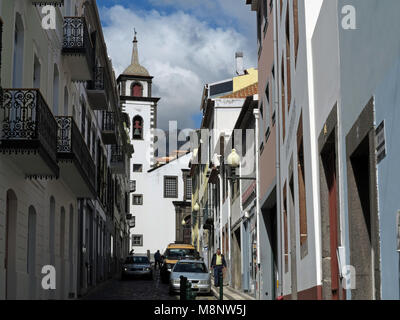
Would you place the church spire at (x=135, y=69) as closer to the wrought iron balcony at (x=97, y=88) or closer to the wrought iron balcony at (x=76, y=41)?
the wrought iron balcony at (x=97, y=88)

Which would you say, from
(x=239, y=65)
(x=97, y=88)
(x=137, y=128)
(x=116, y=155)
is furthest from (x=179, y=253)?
(x=137, y=128)

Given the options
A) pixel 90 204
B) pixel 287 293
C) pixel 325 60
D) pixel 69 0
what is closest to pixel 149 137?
pixel 90 204

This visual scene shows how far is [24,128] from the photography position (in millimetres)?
12891

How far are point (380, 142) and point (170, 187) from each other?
71039mm

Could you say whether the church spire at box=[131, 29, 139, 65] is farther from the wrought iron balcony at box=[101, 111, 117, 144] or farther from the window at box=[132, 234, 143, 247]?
the wrought iron balcony at box=[101, 111, 117, 144]

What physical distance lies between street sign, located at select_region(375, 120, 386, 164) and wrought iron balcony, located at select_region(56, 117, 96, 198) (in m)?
11.8

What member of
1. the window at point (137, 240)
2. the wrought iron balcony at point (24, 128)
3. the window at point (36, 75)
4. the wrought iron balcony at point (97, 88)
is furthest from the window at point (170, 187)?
the wrought iron balcony at point (24, 128)

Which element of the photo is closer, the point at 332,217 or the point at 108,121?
the point at 332,217

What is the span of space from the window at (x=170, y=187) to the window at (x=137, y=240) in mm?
5107

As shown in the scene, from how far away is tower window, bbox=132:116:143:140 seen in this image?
278 ft

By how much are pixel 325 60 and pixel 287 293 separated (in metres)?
7.07

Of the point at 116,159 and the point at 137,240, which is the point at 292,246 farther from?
the point at 137,240

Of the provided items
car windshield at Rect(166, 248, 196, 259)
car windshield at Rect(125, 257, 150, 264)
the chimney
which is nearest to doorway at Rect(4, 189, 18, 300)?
car windshield at Rect(125, 257, 150, 264)
